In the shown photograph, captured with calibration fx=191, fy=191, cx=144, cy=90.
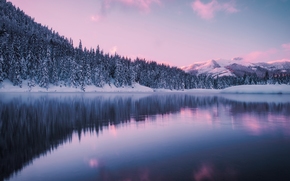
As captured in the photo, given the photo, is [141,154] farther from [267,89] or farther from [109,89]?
[109,89]

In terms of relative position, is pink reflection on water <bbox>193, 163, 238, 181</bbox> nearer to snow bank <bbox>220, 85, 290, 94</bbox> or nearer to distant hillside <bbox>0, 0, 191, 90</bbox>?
distant hillside <bbox>0, 0, 191, 90</bbox>

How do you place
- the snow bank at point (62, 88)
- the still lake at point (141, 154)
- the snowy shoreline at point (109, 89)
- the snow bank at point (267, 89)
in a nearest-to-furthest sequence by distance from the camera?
the still lake at point (141, 154), the snow bank at point (62, 88), the snowy shoreline at point (109, 89), the snow bank at point (267, 89)

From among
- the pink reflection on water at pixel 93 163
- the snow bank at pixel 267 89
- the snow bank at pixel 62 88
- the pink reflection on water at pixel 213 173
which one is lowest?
the pink reflection on water at pixel 213 173

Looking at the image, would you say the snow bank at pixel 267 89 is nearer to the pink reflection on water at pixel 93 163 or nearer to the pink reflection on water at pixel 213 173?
the pink reflection on water at pixel 213 173

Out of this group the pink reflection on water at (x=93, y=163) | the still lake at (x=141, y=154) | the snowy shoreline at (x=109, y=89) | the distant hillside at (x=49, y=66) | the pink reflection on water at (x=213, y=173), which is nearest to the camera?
the pink reflection on water at (x=213, y=173)

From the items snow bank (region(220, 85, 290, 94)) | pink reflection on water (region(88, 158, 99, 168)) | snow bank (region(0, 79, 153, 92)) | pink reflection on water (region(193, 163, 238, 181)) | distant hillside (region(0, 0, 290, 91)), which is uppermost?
distant hillside (region(0, 0, 290, 91))

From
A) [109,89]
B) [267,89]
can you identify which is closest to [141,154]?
[267,89]

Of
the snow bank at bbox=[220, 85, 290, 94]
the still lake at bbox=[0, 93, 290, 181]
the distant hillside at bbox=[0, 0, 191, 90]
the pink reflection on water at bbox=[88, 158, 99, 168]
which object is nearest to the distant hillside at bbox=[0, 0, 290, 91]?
the distant hillside at bbox=[0, 0, 191, 90]

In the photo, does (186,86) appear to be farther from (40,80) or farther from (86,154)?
(86,154)

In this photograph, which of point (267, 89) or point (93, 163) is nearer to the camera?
point (93, 163)

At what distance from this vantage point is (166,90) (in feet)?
432

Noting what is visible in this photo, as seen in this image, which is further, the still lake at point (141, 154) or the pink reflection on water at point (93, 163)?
the pink reflection on water at point (93, 163)

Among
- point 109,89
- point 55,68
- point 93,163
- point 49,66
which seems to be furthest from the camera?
point 109,89

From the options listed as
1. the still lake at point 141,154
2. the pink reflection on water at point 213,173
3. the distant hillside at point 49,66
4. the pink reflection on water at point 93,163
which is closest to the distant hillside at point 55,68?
the distant hillside at point 49,66
